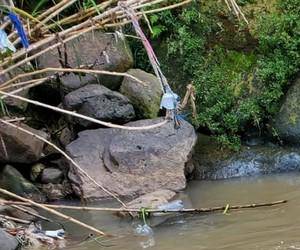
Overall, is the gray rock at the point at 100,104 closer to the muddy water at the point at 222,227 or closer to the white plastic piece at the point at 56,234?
the muddy water at the point at 222,227

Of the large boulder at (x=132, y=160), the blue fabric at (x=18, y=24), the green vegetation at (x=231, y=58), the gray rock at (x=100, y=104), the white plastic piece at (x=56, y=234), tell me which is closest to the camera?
the blue fabric at (x=18, y=24)

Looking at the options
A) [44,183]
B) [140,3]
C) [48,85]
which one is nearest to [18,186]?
[44,183]

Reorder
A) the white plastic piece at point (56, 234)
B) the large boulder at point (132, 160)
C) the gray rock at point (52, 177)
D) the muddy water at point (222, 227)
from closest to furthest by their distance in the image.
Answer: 1. the muddy water at point (222, 227)
2. the white plastic piece at point (56, 234)
3. the large boulder at point (132, 160)
4. the gray rock at point (52, 177)

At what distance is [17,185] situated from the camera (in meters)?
5.55

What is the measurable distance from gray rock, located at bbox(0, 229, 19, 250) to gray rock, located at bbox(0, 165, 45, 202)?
161 cm

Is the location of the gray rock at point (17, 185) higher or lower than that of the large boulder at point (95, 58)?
lower

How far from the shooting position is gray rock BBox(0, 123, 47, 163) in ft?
18.1

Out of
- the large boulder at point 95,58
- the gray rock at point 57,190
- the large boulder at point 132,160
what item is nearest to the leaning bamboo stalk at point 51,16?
the large boulder at point 132,160

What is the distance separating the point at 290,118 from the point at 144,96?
1490 mm

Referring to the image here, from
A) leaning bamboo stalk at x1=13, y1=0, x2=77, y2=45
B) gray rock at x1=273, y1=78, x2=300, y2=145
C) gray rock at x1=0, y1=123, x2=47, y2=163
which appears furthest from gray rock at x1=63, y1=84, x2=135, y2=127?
leaning bamboo stalk at x1=13, y1=0, x2=77, y2=45

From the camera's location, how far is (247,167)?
5.95 m

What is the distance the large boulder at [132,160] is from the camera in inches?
216

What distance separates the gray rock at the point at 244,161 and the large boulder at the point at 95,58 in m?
1.28

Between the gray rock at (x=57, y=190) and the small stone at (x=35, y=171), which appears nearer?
the gray rock at (x=57, y=190)
